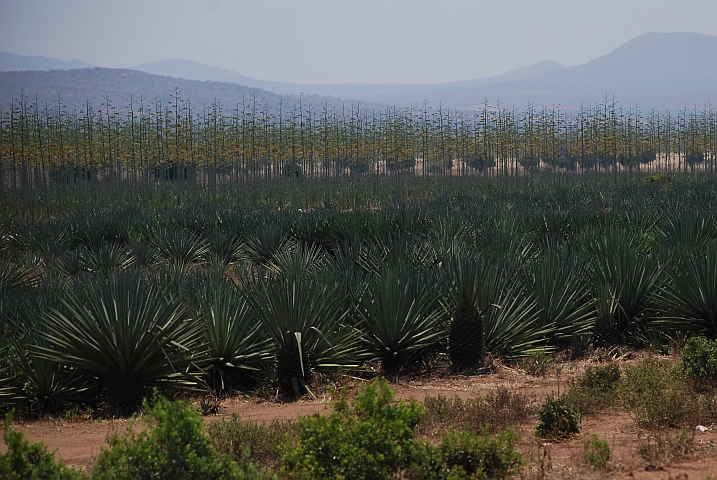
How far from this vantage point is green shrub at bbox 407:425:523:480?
4309mm

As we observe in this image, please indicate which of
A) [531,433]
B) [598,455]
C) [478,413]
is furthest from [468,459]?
[478,413]

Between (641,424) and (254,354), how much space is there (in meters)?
3.55

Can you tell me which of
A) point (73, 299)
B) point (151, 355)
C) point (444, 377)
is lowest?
point (444, 377)

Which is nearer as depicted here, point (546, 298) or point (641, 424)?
point (641, 424)

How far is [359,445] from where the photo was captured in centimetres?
426

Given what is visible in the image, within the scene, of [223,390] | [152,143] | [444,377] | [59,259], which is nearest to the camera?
[223,390]

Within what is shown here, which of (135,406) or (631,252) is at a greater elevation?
(631,252)

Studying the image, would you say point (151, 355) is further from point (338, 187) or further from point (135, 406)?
point (338, 187)

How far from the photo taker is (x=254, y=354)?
7328 mm

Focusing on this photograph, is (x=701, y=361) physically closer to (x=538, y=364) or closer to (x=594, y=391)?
(x=594, y=391)

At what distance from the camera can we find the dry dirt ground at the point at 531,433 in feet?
15.0

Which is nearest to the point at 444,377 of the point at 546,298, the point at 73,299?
the point at 546,298

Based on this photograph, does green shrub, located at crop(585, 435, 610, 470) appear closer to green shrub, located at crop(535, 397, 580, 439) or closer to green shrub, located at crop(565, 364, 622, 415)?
green shrub, located at crop(535, 397, 580, 439)

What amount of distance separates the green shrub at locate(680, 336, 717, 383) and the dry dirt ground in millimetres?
1092
